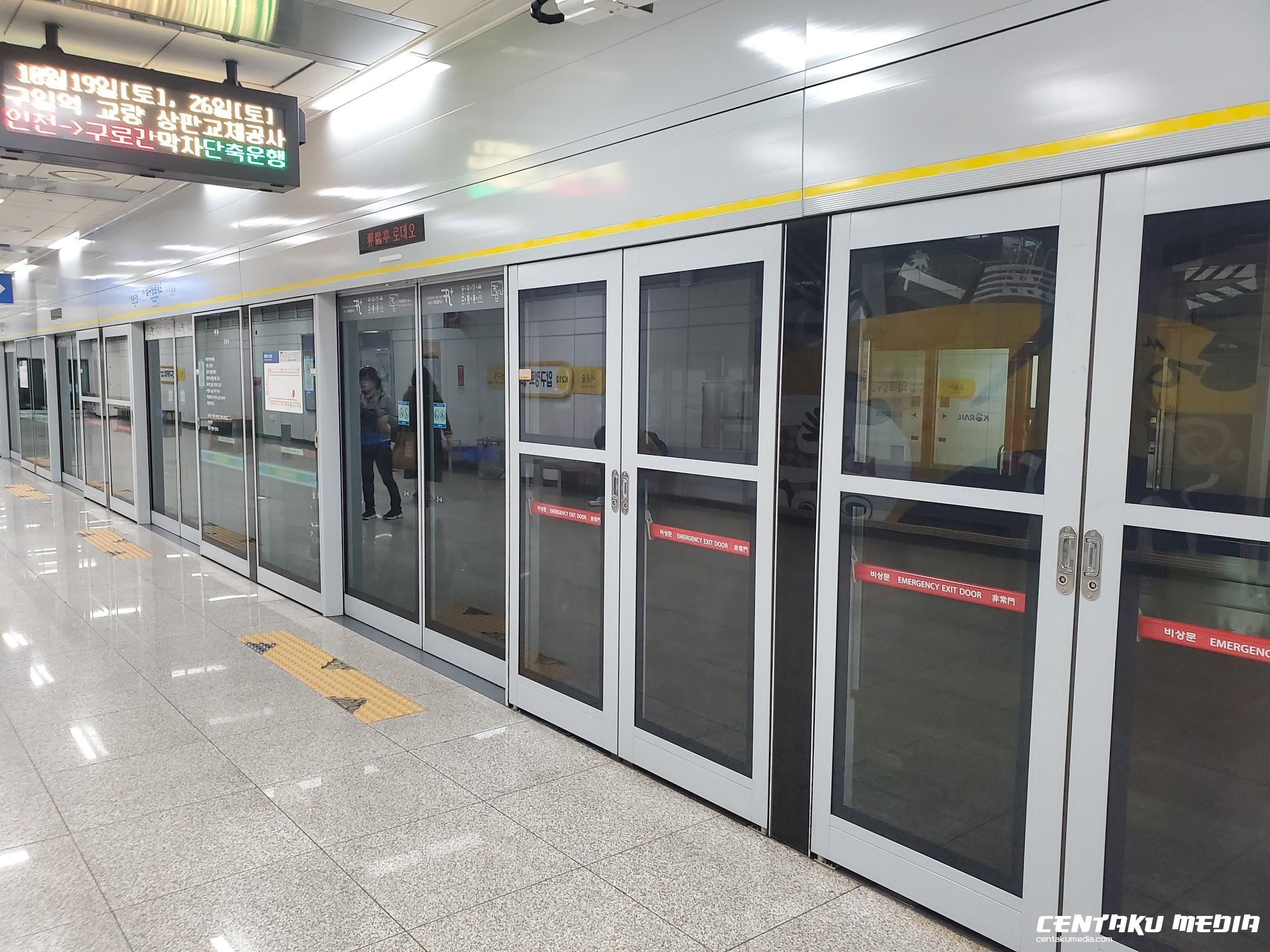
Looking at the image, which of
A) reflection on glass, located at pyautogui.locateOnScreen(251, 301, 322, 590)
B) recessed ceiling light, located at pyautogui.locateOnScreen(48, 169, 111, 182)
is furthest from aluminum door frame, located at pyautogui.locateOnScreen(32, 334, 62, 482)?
reflection on glass, located at pyautogui.locateOnScreen(251, 301, 322, 590)

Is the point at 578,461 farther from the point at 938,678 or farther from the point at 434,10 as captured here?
the point at 434,10

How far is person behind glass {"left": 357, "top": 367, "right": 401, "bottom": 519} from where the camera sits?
5707mm

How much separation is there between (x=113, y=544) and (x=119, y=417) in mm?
2457

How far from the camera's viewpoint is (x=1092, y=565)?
91.0 inches

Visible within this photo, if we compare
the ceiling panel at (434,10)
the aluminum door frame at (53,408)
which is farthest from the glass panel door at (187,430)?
the aluminum door frame at (53,408)

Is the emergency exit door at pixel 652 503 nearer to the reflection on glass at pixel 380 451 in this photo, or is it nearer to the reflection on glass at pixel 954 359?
the reflection on glass at pixel 954 359

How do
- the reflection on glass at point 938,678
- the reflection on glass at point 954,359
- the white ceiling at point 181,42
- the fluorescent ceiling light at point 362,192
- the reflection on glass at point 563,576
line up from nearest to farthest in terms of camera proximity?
the reflection on glass at point 954,359
the reflection on glass at point 938,678
the reflection on glass at point 563,576
the white ceiling at point 181,42
the fluorescent ceiling light at point 362,192

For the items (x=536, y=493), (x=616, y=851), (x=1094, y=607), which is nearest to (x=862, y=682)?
(x=1094, y=607)

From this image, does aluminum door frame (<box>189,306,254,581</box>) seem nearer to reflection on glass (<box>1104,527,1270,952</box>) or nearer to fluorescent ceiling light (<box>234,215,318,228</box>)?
fluorescent ceiling light (<box>234,215,318,228</box>)

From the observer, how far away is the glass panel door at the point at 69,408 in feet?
41.2

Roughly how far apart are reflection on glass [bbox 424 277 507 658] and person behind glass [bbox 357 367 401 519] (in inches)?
13.0

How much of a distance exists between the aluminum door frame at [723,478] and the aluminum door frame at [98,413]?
9.80 metres

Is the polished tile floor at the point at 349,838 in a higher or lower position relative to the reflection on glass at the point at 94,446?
lower

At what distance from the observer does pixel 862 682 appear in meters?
2.96
